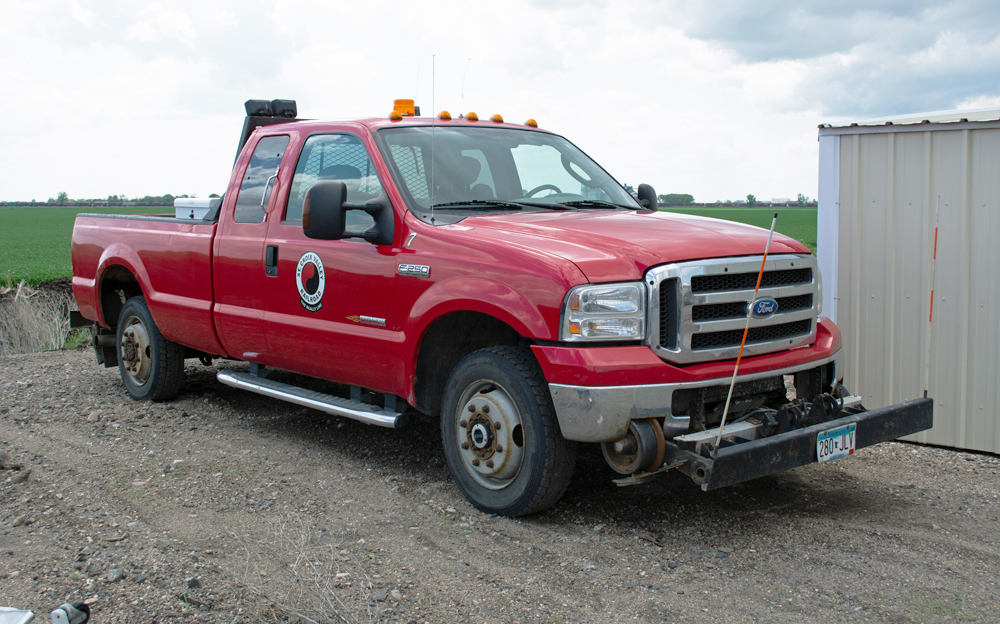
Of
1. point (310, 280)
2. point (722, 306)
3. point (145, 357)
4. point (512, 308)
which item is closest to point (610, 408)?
point (512, 308)

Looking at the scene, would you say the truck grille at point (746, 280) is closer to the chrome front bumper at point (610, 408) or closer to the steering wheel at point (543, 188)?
the chrome front bumper at point (610, 408)

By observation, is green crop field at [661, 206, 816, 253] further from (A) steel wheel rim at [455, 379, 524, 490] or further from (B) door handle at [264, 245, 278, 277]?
(A) steel wheel rim at [455, 379, 524, 490]

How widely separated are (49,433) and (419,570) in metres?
4.05

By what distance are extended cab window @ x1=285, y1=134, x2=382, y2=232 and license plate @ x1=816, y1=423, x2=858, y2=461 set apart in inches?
111

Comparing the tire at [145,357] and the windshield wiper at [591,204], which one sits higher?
the windshield wiper at [591,204]

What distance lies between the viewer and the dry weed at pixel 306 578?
3508 millimetres

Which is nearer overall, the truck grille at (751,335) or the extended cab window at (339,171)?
the truck grille at (751,335)

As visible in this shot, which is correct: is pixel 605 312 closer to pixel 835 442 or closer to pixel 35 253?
pixel 835 442

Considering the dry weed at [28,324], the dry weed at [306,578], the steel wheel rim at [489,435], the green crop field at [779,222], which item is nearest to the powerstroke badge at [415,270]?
the steel wheel rim at [489,435]

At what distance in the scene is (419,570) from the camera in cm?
402

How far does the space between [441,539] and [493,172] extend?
2.38m

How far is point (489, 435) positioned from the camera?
15.1 ft

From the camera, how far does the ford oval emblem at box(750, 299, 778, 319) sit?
4.43 m

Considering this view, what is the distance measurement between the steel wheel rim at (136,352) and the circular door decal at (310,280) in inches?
100
